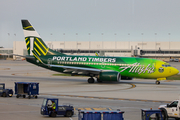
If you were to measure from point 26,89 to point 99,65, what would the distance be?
20.1m

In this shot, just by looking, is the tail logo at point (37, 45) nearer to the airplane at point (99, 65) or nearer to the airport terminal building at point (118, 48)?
the airplane at point (99, 65)

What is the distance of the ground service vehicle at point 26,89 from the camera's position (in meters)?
28.9

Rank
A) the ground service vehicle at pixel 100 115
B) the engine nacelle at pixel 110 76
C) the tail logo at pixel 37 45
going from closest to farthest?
1. the ground service vehicle at pixel 100 115
2. the engine nacelle at pixel 110 76
3. the tail logo at pixel 37 45

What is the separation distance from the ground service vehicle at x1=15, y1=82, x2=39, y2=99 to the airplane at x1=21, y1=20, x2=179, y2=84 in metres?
16.3

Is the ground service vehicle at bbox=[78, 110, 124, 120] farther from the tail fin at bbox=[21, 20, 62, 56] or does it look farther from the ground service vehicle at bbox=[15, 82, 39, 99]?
the tail fin at bbox=[21, 20, 62, 56]

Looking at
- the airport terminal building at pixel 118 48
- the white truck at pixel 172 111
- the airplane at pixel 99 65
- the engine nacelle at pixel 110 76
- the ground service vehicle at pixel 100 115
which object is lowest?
the white truck at pixel 172 111

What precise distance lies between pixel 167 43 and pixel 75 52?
188 ft

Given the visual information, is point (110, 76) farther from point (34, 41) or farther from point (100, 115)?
point (100, 115)

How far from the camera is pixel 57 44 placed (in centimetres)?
17712

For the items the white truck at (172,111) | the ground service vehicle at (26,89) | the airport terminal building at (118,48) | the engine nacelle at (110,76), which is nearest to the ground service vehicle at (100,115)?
the white truck at (172,111)

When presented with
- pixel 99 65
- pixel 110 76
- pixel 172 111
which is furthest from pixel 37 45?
pixel 172 111

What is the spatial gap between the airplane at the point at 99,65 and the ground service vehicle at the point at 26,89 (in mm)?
16310

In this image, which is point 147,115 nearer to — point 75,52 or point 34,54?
point 34,54

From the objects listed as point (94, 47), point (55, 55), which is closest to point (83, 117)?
point (55, 55)
